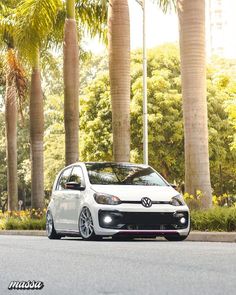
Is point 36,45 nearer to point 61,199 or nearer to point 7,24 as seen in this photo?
point 7,24

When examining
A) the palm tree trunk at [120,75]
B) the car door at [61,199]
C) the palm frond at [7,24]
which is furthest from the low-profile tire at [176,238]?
the palm frond at [7,24]

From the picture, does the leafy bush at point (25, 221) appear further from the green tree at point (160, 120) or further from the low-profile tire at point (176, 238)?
the green tree at point (160, 120)

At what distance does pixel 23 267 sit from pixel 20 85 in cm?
2367

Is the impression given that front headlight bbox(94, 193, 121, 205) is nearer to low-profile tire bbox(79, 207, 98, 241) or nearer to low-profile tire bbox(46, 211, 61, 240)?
low-profile tire bbox(79, 207, 98, 241)

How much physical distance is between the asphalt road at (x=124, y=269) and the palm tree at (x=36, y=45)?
595 inches

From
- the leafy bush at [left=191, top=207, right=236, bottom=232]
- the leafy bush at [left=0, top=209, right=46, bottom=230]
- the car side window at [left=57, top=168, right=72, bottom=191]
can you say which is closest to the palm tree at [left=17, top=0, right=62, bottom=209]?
the leafy bush at [left=0, top=209, right=46, bottom=230]

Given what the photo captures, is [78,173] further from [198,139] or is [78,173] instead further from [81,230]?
[198,139]

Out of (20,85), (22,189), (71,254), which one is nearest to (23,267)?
(71,254)

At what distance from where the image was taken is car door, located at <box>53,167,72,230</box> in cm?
1716

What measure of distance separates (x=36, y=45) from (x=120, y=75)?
5.96 m

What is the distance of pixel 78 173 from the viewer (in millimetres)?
16906

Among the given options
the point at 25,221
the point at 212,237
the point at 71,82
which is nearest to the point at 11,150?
the point at 25,221

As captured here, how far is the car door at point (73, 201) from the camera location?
53.5 feet

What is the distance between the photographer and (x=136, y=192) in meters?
15.5
